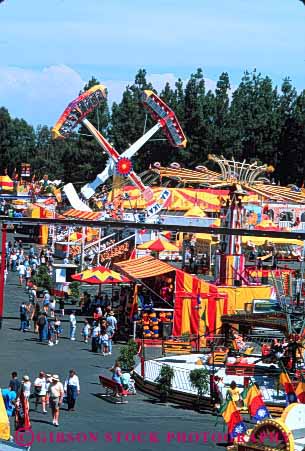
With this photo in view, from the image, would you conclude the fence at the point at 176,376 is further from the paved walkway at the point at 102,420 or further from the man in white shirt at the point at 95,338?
the man in white shirt at the point at 95,338

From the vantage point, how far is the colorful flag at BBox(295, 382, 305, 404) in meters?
22.3

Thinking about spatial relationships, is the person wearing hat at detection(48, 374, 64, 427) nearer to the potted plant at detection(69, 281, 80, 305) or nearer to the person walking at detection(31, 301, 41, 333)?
the person walking at detection(31, 301, 41, 333)

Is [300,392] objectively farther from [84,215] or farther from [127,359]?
[84,215]

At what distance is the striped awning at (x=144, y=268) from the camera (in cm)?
3512

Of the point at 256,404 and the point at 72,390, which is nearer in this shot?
the point at 256,404

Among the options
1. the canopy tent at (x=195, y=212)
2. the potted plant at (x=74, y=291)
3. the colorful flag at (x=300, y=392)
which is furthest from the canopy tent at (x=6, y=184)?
the colorful flag at (x=300, y=392)

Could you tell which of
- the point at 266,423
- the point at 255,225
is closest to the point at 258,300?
the point at 266,423

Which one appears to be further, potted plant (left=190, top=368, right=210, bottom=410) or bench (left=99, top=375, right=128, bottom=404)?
bench (left=99, top=375, right=128, bottom=404)

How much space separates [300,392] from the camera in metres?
22.6

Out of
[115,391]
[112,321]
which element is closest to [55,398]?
[115,391]

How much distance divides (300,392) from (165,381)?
14.8 feet

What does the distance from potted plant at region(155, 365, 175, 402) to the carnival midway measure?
0.15 ft

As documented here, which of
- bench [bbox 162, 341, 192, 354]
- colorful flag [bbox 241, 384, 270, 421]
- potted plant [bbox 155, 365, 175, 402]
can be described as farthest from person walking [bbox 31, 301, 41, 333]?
colorful flag [bbox 241, 384, 270, 421]

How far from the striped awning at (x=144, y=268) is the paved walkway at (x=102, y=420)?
12.6ft
